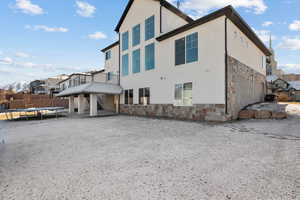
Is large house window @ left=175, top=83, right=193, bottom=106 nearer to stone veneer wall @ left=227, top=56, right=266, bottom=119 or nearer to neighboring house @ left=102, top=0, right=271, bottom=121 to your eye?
neighboring house @ left=102, top=0, right=271, bottom=121

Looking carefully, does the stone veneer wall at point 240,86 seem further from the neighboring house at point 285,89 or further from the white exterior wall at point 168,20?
the neighboring house at point 285,89

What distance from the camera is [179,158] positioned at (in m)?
3.62

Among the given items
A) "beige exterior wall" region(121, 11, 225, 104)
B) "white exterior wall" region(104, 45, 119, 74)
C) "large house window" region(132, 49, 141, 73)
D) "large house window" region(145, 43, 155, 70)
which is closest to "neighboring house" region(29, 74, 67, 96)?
"white exterior wall" region(104, 45, 119, 74)

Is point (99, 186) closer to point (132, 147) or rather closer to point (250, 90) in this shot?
point (132, 147)

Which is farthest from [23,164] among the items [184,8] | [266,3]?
[184,8]

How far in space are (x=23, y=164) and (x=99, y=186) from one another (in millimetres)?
2387

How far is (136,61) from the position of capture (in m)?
14.8

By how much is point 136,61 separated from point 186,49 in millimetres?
5861

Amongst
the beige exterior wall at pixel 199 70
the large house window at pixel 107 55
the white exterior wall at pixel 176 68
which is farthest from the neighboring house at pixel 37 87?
the beige exterior wall at pixel 199 70

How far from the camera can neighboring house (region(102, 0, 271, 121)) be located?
29.9 feet

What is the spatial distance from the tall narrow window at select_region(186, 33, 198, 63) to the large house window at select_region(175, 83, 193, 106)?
1.90 meters

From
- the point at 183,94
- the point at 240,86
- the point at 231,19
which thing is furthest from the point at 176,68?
the point at 240,86

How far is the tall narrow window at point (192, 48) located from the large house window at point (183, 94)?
1.90 m

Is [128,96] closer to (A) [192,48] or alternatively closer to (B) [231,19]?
(A) [192,48]
